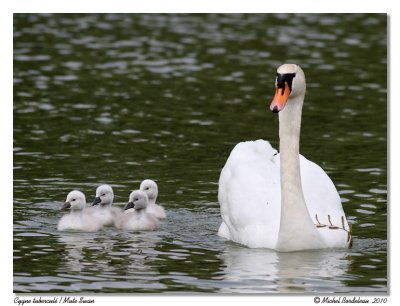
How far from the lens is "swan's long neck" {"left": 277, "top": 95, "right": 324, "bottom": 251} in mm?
16078

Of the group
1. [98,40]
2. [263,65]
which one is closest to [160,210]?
[263,65]

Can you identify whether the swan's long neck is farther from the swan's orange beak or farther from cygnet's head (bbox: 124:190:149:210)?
cygnet's head (bbox: 124:190:149:210)

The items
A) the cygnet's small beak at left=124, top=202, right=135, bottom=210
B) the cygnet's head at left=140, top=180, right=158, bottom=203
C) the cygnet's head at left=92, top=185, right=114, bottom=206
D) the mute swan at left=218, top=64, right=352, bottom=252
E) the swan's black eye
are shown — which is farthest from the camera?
the cygnet's head at left=140, top=180, right=158, bottom=203

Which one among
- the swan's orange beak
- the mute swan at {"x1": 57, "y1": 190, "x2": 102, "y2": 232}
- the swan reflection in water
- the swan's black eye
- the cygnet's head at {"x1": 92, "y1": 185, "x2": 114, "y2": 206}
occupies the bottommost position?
the swan reflection in water

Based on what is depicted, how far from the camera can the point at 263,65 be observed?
28953 millimetres

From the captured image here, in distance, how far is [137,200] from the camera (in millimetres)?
18203

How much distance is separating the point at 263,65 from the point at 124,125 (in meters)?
6.20

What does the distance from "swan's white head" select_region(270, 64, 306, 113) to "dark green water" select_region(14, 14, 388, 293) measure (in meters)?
1.94

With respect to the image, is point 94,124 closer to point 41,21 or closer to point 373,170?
point 373,170

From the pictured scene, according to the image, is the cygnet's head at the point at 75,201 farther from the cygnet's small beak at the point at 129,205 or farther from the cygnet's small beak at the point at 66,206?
the cygnet's small beak at the point at 129,205

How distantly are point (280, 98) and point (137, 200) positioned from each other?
11.2 ft

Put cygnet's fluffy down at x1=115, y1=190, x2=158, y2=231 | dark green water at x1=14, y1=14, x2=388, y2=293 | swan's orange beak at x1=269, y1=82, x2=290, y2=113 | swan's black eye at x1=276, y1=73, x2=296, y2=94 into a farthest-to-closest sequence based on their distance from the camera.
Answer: cygnet's fluffy down at x1=115, y1=190, x2=158, y2=231 < swan's black eye at x1=276, y1=73, x2=296, y2=94 < dark green water at x1=14, y1=14, x2=388, y2=293 < swan's orange beak at x1=269, y1=82, x2=290, y2=113

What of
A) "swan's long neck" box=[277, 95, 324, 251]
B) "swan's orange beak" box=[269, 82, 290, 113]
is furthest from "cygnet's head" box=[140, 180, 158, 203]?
"swan's orange beak" box=[269, 82, 290, 113]

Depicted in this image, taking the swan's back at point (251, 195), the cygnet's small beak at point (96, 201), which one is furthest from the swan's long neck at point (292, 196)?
the cygnet's small beak at point (96, 201)
